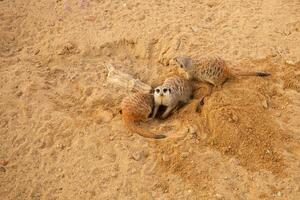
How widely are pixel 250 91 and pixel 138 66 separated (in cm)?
115

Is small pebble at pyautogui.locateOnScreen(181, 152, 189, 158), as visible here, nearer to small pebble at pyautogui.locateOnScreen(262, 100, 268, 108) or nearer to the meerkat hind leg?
the meerkat hind leg

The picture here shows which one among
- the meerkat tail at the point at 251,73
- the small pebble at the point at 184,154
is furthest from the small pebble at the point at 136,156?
the meerkat tail at the point at 251,73

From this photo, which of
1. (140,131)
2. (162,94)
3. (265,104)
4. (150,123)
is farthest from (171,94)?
(265,104)

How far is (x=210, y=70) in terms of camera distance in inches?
151

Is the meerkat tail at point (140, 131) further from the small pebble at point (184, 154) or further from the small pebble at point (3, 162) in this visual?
the small pebble at point (3, 162)

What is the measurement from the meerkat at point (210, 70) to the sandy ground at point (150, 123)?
0.32 ft

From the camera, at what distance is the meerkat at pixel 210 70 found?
3836 mm

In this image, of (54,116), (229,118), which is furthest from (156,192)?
(54,116)

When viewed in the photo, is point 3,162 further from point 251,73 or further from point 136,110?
point 251,73

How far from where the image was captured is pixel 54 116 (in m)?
3.74

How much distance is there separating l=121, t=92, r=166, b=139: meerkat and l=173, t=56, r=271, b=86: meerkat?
0.50 meters

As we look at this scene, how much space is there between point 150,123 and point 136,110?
21 centimetres

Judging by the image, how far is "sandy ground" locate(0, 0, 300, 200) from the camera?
3.17 meters

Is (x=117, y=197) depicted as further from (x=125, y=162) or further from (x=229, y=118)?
(x=229, y=118)
